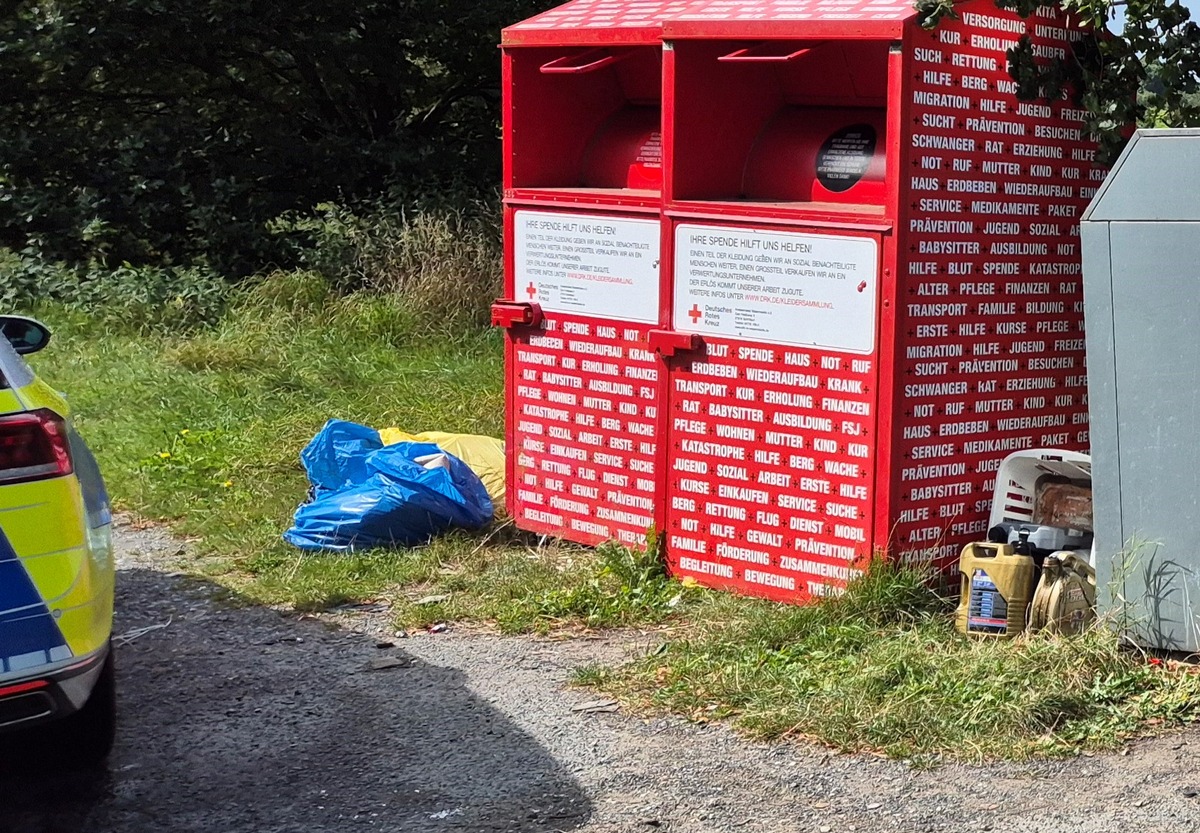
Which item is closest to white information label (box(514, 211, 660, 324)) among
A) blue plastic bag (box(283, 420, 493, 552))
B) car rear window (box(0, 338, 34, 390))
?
blue plastic bag (box(283, 420, 493, 552))

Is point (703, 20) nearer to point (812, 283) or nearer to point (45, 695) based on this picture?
point (812, 283)

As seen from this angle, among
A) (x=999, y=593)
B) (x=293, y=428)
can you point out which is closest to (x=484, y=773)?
(x=999, y=593)

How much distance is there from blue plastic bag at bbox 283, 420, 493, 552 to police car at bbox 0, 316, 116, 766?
2.55 metres

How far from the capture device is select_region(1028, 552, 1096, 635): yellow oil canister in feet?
14.9

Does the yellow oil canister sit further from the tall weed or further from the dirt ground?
the tall weed

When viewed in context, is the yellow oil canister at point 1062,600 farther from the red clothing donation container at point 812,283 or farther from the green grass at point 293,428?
the green grass at point 293,428

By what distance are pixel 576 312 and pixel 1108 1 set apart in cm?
222

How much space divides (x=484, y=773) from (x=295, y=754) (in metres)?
0.56

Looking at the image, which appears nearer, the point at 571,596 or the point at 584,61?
the point at 571,596

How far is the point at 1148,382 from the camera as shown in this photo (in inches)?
171

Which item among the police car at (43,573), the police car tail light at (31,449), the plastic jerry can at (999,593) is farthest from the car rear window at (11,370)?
the plastic jerry can at (999,593)

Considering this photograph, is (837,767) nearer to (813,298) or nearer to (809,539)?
(809,539)

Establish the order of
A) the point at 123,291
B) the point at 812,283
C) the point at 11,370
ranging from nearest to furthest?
the point at 11,370, the point at 812,283, the point at 123,291

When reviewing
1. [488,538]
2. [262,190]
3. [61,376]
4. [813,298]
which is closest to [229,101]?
[262,190]
